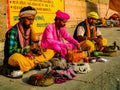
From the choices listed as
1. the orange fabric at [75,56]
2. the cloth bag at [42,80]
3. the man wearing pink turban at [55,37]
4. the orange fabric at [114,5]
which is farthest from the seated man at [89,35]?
the orange fabric at [114,5]

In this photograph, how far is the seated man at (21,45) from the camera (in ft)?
17.0

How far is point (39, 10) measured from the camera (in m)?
9.46

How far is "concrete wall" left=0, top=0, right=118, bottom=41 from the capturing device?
796cm

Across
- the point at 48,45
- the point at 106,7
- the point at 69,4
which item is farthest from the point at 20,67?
the point at 106,7

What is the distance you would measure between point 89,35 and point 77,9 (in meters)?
7.25

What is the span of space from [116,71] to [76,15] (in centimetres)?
871

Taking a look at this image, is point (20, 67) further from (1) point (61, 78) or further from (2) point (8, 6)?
(2) point (8, 6)

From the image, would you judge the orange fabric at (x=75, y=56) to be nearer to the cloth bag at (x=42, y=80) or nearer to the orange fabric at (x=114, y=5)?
the cloth bag at (x=42, y=80)

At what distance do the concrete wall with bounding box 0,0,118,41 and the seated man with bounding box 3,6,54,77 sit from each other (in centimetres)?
258

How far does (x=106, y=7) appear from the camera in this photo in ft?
66.7

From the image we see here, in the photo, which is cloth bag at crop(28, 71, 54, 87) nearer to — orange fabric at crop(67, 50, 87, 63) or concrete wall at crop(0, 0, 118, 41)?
orange fabric at crop(67, 50, 87, 63)

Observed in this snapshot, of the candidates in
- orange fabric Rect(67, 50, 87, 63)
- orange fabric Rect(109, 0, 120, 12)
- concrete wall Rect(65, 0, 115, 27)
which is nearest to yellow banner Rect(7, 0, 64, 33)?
concrete wall Rect(65, 0, 115, 27)

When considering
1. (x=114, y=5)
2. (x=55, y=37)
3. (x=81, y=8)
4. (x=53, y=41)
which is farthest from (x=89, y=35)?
(x=114, y=5)

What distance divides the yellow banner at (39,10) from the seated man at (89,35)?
6.38 feet
